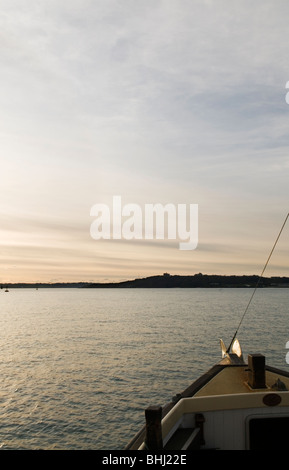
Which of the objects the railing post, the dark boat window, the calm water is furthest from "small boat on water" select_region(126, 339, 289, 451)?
the calm water

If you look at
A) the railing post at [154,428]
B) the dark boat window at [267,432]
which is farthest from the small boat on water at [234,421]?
the railing post at [154,428]

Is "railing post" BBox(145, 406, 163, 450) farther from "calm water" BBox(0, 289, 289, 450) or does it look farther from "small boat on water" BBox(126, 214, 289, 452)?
"calm water" BBox(0, 289, 289, 450)

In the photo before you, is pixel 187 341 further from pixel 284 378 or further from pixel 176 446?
pixel 176 446

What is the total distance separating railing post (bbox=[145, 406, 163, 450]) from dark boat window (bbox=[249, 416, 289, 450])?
13.0 feet

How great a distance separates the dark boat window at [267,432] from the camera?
40.7 ft

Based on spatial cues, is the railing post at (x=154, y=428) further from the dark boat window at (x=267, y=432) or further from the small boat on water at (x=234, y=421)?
the dark boat window at (x=267, y=432)

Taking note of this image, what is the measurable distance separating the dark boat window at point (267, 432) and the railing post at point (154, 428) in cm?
396

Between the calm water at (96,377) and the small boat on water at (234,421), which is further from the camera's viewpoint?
the calm water at (96,377)

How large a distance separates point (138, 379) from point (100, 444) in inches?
651

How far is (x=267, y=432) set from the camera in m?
12.9

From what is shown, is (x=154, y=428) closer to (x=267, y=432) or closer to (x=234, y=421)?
(x=234, y=421)

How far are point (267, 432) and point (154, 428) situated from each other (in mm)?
4982

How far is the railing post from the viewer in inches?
400

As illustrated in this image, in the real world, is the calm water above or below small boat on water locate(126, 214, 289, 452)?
below
